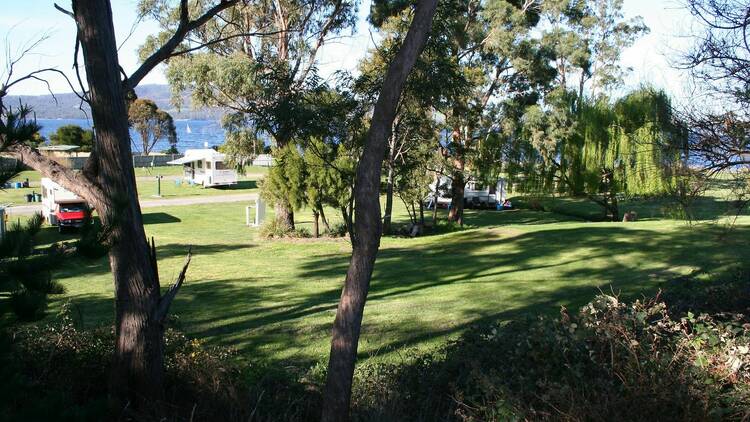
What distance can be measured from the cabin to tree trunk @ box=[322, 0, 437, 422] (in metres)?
40.4

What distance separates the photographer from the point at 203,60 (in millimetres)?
24047

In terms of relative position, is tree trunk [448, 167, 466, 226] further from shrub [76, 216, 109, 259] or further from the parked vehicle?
shrub [76, 216, 109, 259]

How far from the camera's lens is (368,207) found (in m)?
5.27

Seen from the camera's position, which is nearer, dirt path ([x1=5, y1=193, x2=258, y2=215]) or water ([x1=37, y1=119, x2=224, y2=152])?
water ([x1=37, y1=119, x2=224, y2=152])

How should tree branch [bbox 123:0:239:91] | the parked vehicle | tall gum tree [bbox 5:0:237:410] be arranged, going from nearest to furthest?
tall gum tree [bbox 5:0:237:410]
tree branch [bbox 123:0:239:91]
the parked vehicle

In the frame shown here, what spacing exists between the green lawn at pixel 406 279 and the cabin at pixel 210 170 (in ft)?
71.4

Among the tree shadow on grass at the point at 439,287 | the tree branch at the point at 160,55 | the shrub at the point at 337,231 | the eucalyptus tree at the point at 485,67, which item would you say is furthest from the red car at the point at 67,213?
the tree branch at the point at 160,55

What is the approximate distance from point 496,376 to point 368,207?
162cm

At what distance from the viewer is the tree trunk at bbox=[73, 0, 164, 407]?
567 cm

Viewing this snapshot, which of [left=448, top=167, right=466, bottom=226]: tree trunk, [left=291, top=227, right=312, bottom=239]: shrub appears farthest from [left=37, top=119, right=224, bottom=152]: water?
[left=448, top=167, right=466, bottom=226]: tree trunk

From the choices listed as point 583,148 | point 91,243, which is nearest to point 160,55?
point 91,243

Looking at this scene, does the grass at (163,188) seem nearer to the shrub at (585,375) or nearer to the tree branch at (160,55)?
the tree branch at (160,55)

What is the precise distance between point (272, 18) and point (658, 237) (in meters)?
16.2

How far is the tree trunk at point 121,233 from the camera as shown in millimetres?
5672
